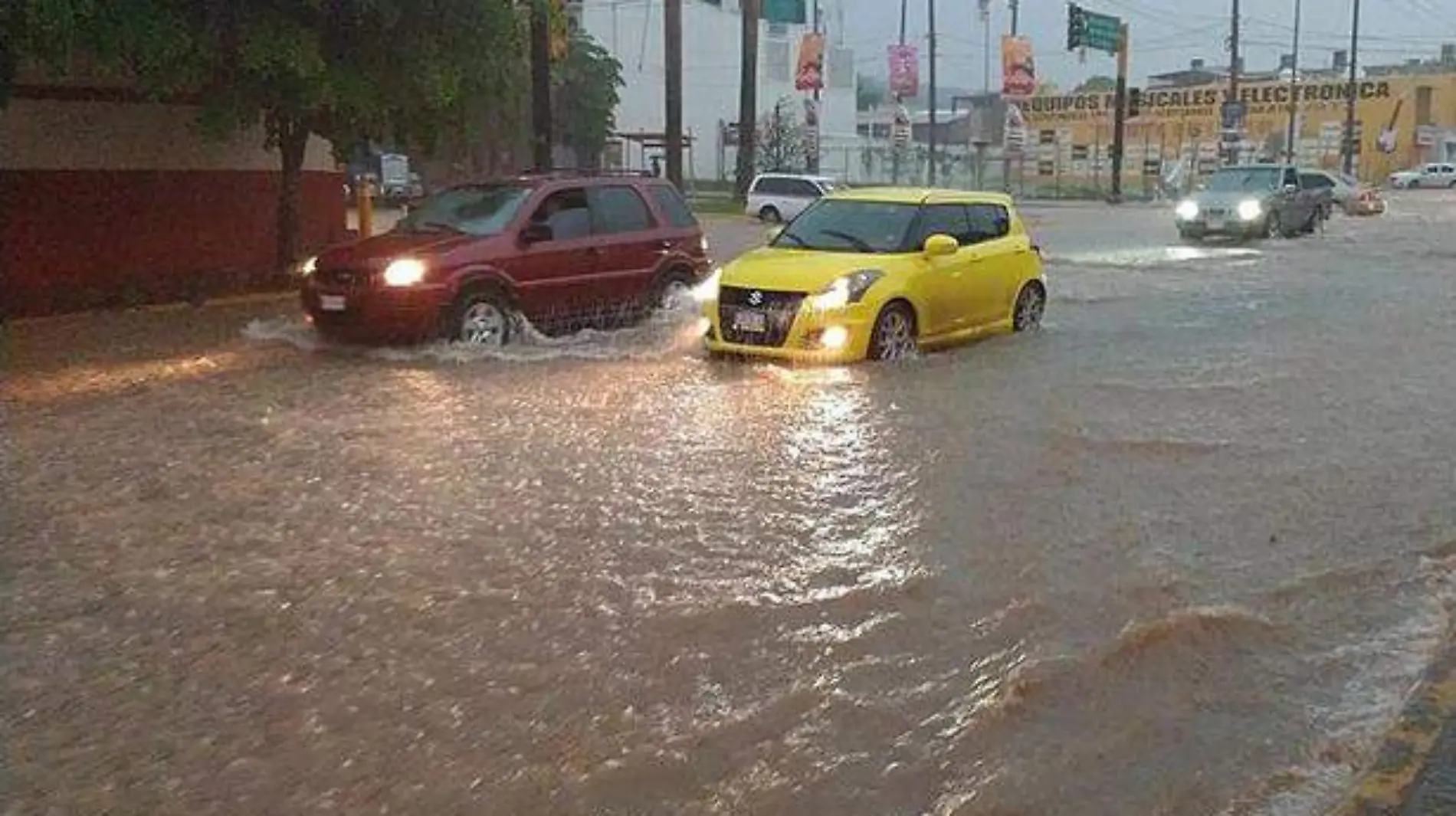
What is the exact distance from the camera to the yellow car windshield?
41.4ft

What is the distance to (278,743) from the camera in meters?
4.76

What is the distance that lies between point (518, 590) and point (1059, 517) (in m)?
2.89

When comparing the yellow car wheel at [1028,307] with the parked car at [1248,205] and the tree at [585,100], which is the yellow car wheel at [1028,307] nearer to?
the parked car at [1248,205]

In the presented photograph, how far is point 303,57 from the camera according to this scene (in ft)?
45.2

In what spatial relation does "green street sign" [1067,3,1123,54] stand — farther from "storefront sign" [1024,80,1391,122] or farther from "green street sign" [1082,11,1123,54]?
"storefront sign" [1024,80,1391,122]

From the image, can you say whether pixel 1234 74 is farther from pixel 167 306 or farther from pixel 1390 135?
pixel 167 306

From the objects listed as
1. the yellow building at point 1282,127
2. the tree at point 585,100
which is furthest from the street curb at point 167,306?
the yellow building at point 1282,127

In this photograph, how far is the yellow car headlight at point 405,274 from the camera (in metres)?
12.3

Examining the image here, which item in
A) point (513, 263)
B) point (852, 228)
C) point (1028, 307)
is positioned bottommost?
point (1028, 307)

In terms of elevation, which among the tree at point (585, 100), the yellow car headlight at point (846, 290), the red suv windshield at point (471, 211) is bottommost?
the yellow car headlight at point (846, 290)

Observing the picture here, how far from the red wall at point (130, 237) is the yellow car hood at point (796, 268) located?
7341 mm

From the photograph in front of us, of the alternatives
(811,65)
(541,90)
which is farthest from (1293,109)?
(541,90)

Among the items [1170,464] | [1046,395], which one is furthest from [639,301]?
[1170,464]

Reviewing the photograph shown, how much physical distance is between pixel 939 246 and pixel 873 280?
84 cm
